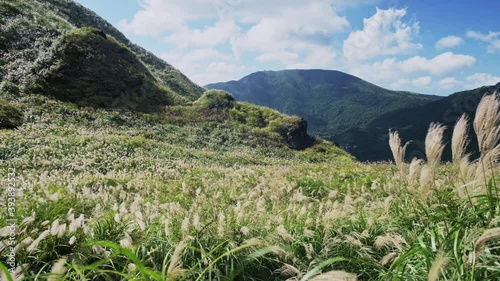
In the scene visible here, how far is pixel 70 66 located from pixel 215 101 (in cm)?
2032

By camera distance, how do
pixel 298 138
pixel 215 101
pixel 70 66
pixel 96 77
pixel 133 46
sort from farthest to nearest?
pixel 133 46, pixel 215 101, pixel 298 138, pixel 96 77, pixel 70 66

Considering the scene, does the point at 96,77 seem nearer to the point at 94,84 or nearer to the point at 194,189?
the point at 94,84

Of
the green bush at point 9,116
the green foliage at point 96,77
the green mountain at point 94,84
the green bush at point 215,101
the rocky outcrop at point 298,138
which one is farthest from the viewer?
the green bush at point 215,101

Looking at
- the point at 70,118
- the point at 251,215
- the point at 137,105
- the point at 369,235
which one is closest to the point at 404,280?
the point at 369,235

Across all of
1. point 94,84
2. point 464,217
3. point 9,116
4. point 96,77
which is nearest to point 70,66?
point 96,77

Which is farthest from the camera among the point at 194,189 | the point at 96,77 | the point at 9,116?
the point at 96,77

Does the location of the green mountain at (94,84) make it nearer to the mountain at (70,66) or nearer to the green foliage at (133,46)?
the mountain at (70,66)

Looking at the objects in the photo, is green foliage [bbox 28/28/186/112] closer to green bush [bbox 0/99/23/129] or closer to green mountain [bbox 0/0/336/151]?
green mountain [bbox 0/0/336/151]

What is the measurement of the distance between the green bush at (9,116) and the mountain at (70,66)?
823cm

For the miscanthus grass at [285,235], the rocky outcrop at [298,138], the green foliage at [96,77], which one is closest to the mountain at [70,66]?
the green foliage at [96,77]

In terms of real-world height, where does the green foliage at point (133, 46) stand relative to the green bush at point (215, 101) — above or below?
above

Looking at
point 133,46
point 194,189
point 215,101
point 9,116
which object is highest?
point 133,46

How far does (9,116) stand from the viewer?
31266mm

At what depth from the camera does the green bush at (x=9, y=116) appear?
2988 centimetres
